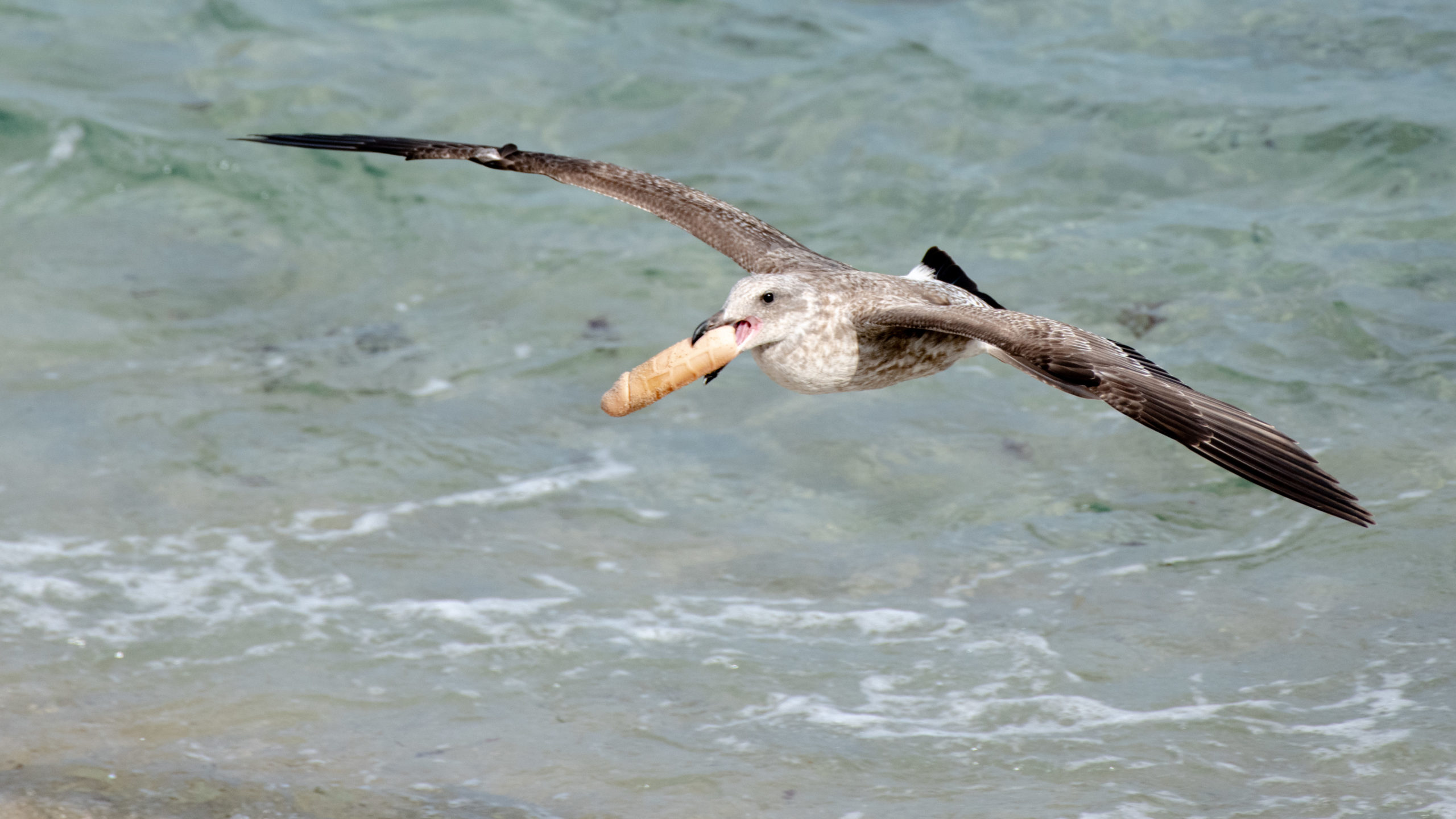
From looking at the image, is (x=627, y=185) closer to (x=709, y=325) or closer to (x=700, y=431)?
(x=709, y=325)

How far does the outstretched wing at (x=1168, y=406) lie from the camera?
4961 millimetres

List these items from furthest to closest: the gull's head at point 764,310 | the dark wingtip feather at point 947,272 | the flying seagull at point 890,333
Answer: the dark wingtip feather at point 947,272 → the gull's head at point 764,310 → the flying seagull at point 890,333

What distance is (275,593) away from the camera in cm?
737

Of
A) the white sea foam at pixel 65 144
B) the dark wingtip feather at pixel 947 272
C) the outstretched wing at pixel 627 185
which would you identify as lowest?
the dark wingtip feather at pixel 947 272

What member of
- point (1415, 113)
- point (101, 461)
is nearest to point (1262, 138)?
point (1415, 113)

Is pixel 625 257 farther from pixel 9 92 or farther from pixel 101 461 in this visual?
pixel 9 92

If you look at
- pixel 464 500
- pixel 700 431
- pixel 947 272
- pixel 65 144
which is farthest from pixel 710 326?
pixel 65 144

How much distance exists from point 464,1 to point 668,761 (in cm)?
968

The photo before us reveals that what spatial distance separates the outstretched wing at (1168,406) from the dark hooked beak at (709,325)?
2.72 ft

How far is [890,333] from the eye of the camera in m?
6.12

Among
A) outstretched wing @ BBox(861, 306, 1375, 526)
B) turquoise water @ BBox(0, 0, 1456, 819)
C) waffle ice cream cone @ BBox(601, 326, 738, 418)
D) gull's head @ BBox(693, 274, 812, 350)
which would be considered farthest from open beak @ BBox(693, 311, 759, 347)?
turquoise water @ BBox(0, 0, 1456, 819)

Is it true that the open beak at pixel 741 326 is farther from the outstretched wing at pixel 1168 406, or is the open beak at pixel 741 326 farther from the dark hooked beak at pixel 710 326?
the outstretched wing at pixel 1168 406

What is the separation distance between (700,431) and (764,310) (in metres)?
3.28

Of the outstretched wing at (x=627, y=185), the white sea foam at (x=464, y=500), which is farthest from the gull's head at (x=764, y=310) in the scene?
the white sea foam at (x=464, y=500)
